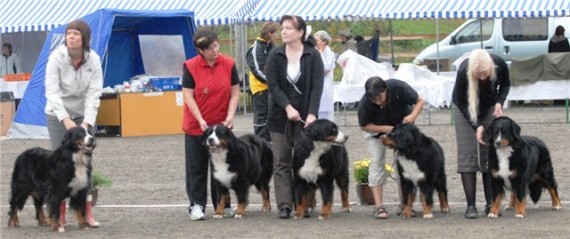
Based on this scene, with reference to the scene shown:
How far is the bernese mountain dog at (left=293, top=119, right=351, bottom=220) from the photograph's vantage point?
30.2 ft

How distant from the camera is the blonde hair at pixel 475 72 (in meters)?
9.16

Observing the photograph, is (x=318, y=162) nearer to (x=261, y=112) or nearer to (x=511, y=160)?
(x=511, y=160)

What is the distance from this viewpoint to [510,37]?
2681 cm

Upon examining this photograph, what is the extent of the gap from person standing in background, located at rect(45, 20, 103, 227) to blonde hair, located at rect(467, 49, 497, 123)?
280 cm

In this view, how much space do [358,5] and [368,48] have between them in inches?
183

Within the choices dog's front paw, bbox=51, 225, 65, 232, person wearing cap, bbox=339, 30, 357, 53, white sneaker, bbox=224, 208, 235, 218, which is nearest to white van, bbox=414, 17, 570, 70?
person wearing cap, bbox=339, 30, 357, 53

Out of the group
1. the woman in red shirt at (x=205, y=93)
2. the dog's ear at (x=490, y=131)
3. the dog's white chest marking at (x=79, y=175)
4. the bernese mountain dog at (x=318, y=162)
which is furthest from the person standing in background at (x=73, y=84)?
the dog's ear at (x=490, y=131)

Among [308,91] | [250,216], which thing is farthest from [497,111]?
[250,216]

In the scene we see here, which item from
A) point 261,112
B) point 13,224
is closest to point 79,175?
point 13,224

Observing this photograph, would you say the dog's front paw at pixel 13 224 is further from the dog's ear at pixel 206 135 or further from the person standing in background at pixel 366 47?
the person standing in background at pixel 366 47

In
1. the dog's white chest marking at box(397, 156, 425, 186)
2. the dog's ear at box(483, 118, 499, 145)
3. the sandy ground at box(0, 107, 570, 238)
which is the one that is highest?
the dog's ear at box(483, 118, 499, 145)

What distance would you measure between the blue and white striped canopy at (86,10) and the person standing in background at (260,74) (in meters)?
10.2

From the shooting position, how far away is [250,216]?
9.80 m

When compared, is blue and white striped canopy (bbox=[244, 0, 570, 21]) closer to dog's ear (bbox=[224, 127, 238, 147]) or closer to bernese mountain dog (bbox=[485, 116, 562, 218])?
bernese mountain dog (bbox=[485, 116, 562, 218])
